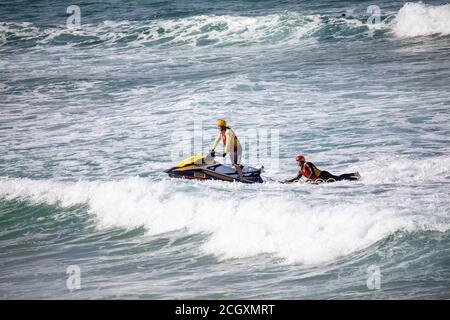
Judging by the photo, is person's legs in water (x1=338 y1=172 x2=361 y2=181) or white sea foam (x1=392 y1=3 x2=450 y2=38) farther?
white sea foam (x1=392 y1=3 x2=450 y2=38)

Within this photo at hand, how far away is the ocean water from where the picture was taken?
13.3m

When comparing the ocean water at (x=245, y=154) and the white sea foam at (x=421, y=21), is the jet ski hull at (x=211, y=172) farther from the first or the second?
the white sea foam at (x=421, y=21)

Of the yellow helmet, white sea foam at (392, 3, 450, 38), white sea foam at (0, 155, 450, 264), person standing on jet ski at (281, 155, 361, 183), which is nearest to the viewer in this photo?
white sea foam at (0, 155, 450, 264)

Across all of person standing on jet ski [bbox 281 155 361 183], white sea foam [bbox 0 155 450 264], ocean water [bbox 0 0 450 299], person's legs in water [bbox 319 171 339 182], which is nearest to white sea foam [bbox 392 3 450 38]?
ocean water [bbox 0 0 450 299]

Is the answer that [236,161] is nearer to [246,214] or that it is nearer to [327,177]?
[327,177]

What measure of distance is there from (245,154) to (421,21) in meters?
19.9

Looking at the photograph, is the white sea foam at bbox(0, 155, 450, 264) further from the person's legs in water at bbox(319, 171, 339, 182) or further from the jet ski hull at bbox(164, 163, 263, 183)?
the person's legs in water at bbox(319, 171, 339, 182)

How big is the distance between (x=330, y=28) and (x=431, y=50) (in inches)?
280

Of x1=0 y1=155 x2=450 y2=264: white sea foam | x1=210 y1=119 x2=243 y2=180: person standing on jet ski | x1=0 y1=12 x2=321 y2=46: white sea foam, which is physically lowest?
x1=0 y1=155 x2=450 y2=264: white sea foam

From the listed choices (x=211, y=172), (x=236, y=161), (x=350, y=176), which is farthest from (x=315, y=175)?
(x=211, y=172)

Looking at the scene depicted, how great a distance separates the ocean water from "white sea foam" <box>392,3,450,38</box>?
88 millimetres

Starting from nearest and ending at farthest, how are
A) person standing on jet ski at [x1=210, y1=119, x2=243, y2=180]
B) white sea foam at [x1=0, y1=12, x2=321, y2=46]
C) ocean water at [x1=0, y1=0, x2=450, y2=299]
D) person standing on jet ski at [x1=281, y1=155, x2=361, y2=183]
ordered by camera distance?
1. ocean water at [x1=0, y1=0, x2=450, y2=299]
2. person standing on jet ski at [x1=281, y1=155, x2=361, y2=183]
3. person standing on jet ski at [x1=210, y1=119, x2=243, y2=180]
4. white sea foam at [x1=0, y1=12, x2=321, y2=46]

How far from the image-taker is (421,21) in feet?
125

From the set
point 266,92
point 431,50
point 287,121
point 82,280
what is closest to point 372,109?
point 287,121
